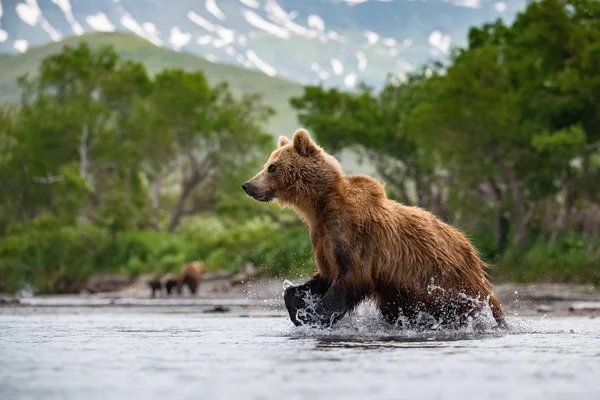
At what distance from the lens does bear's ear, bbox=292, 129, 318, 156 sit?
424 inches

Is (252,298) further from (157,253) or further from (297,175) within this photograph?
(297,175)

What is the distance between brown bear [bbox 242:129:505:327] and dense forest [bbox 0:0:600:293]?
20.4 meters

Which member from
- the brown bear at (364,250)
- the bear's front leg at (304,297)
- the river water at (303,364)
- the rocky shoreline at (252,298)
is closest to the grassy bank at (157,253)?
the rocky shoreline at (252,298)

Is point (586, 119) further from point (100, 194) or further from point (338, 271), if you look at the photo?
point (100, 194)

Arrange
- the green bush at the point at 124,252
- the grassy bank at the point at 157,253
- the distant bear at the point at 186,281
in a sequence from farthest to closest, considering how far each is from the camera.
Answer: the green bush at the point at 124,252, the distant bear at the point at 186,281, the grassy bank at the point at 157,253

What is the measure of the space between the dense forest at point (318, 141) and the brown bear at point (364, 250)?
20.4m

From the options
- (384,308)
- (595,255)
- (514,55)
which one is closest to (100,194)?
(514,55)

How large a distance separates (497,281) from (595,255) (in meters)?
2.96

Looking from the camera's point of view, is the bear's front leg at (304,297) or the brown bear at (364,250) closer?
the brown bear at (364,250)

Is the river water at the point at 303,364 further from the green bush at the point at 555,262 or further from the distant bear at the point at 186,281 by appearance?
the distant bear at the point at 186,281

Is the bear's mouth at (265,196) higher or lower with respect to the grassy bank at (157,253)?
lower

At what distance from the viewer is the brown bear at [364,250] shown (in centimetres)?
1032

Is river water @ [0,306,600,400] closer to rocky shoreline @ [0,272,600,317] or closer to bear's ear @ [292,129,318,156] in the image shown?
bear's ear @ [292,129,318,156]

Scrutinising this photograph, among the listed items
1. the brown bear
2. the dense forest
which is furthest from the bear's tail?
the dense forest
